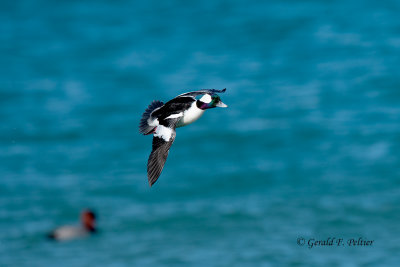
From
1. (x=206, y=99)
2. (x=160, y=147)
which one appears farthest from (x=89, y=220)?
(x=160, y=147)

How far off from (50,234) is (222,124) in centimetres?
476

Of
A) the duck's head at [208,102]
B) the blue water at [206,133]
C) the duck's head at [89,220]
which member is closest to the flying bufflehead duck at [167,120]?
the duck's head at [208,102]

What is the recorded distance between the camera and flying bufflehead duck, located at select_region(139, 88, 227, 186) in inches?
191

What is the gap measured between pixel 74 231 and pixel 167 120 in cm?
492

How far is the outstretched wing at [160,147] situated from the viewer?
4757 mm

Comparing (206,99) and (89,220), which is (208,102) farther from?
(89,220)

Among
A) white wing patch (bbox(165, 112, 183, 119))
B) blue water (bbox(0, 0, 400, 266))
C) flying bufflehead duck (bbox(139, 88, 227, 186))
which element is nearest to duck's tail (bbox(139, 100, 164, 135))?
flying bufflehead duck (bbox(139, 88, 227, 186))

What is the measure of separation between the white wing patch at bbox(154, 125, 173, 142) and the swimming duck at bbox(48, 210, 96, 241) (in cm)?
454

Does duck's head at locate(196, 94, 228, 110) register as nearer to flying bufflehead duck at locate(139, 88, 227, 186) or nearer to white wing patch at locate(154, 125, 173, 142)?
flying bufflehead duck at locate(139, 88, 227, 186)

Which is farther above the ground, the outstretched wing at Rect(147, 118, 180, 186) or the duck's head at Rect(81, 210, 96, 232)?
the duck's head at Rect(81, 210, 96, 232)

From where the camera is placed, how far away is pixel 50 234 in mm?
9555

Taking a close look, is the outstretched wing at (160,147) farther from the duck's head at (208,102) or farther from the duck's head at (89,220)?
the duck's head at (89,220)

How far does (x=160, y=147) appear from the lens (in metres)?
4.93

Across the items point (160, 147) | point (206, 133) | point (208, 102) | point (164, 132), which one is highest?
point (206, 133)
